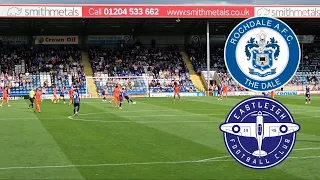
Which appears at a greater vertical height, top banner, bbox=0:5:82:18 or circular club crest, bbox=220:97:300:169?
top banner, bbox=0:5:82:18

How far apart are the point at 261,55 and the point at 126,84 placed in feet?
179

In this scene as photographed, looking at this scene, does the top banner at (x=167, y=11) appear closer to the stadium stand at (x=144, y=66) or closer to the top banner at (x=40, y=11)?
the top banner at (x=40, y=11)

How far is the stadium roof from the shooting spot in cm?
6147

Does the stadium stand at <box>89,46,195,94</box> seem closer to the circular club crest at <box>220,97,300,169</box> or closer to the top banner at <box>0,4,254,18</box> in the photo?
the top banner at <box>0,4,254,18</box>

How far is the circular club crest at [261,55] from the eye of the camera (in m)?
6.05

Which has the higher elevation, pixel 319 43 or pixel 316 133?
pixel 319 43

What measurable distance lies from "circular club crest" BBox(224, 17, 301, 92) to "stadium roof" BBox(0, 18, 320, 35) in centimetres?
5469

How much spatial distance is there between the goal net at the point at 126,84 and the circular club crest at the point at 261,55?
51.9 m

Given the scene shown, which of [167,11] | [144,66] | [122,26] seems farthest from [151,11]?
[144,66]

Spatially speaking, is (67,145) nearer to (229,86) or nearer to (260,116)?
(260,116)

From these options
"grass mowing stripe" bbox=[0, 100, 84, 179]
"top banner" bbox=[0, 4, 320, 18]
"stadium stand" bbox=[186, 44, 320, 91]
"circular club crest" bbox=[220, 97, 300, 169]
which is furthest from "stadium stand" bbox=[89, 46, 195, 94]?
"circular club crest" bbox=[220, 97, 300, 169]

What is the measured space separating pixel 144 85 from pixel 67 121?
34.1 meters

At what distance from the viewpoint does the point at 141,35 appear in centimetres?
Result: 7012

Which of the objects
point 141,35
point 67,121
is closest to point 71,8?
point 141,35
